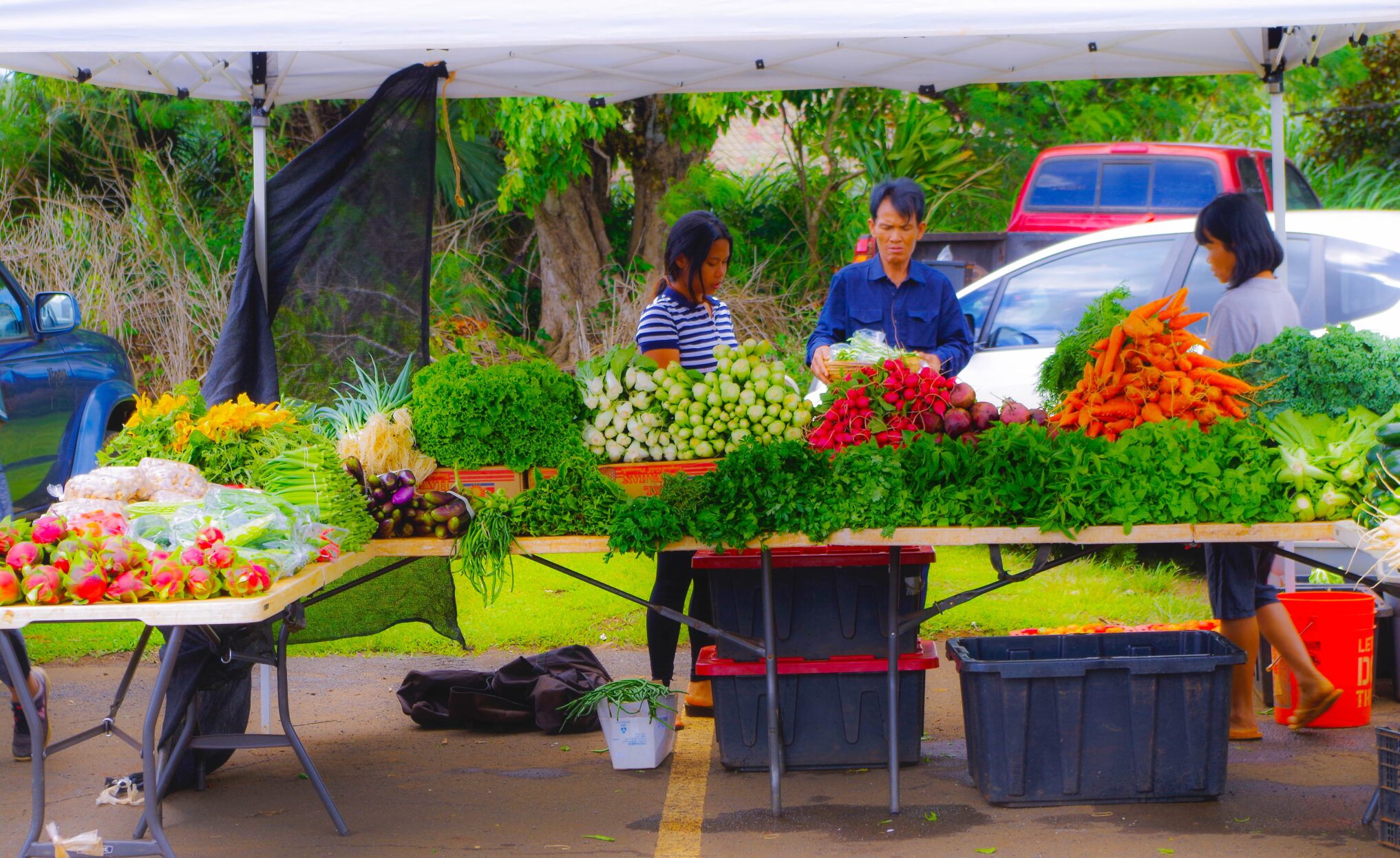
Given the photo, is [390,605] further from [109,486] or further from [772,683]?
[772,683]

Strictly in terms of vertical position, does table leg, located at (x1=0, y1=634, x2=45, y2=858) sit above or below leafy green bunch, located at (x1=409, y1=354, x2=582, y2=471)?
below

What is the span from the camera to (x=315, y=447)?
3898mm

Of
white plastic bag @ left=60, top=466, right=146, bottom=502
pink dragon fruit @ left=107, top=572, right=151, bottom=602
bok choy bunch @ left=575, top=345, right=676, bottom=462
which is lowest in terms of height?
pink dragon fruit @ left=107, top=572, right=151, bottom=602

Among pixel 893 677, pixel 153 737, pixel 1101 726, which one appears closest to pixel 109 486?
pixel 153 737

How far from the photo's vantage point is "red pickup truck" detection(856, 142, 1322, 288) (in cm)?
996

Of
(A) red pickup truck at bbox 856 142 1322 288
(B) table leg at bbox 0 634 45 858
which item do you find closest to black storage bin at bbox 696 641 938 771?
(B) table leg at bbox 0 634 45 858

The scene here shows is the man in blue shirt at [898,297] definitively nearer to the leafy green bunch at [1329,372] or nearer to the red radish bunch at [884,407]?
the red radish bunch at [884,407]

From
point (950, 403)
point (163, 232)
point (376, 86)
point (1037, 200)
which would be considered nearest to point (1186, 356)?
point (950, 403)

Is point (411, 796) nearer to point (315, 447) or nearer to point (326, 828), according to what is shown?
point (326, 828)

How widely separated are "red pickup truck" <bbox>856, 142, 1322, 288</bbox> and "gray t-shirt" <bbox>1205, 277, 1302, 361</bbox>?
5222mm

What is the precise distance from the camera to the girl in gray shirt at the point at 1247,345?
4.47 metres

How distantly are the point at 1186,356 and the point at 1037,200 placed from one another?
265 inches

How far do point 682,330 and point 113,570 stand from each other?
2.38m

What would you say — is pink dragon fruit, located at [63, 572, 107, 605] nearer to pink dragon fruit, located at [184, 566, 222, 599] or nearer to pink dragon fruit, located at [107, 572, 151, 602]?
pink dragon fruit, located at [107, 572, 151, 602]
